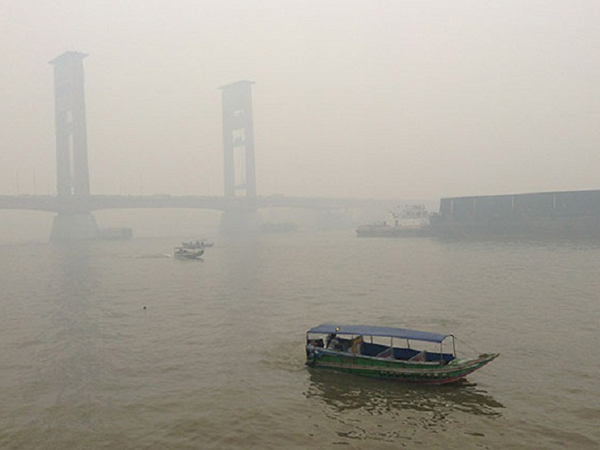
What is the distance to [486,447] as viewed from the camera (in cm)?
1341

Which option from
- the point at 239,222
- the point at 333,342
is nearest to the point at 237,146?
the point at 239,222

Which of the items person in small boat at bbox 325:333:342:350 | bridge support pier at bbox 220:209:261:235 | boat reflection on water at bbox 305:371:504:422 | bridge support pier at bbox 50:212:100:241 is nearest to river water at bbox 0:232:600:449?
boat reflection on water at bbox 305:371:504:422

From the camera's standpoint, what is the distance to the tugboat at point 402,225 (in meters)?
127

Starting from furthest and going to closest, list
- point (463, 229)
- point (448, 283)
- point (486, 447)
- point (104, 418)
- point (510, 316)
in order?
point (463, 229) → point (448, 283) → point (510, 316) → point (104, 418) → point (486, 447)

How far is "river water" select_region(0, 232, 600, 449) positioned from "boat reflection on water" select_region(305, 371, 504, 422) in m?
0.07

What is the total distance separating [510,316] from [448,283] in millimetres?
13889

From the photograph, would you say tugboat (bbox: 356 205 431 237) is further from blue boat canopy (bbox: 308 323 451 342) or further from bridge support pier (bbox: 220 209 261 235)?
blue boat canopy (bbox: 308 323 451 342)

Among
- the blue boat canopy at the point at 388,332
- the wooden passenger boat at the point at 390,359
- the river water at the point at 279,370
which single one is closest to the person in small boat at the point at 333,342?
the wooden passenger boat at the point at 390,359

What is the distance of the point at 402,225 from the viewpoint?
132375 mm

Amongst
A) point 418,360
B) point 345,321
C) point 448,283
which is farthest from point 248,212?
point 418,360

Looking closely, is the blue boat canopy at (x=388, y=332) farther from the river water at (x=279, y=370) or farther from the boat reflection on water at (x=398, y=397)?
the river water at (x=279, y=370)

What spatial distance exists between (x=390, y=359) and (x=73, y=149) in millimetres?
144080

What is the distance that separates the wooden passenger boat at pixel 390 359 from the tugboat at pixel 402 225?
10641 centimetres

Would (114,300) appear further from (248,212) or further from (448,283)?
(248,212)
